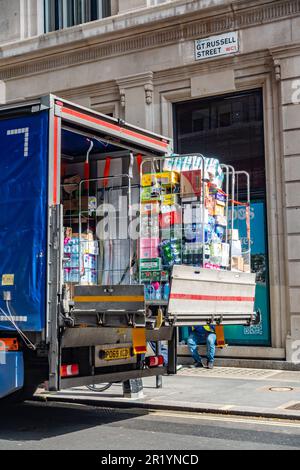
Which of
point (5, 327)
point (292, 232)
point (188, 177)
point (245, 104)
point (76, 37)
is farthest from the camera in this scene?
point (76, 37)

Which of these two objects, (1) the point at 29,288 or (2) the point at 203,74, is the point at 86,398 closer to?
(1) the point at 29,288

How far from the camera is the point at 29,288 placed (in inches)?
283

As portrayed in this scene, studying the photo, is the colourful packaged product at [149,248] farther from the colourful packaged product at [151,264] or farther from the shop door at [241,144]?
the shop door at [241,144]

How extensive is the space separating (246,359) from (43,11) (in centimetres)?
1036

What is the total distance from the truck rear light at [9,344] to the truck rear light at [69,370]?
592 mm

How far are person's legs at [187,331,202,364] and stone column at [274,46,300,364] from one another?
1795 millimetres

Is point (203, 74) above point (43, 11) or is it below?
below

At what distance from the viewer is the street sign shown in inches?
556

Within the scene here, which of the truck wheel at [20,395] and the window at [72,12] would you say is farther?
the window at [72,12]

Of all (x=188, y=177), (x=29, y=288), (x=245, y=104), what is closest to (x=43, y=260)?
(x=29, y=288)

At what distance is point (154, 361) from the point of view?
862 cm

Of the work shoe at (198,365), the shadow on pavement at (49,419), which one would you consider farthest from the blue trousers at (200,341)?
the shadow on pavement at (49,419)

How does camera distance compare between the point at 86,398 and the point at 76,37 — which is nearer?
the point at 86,398

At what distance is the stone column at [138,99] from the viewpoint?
15148 millimetres
